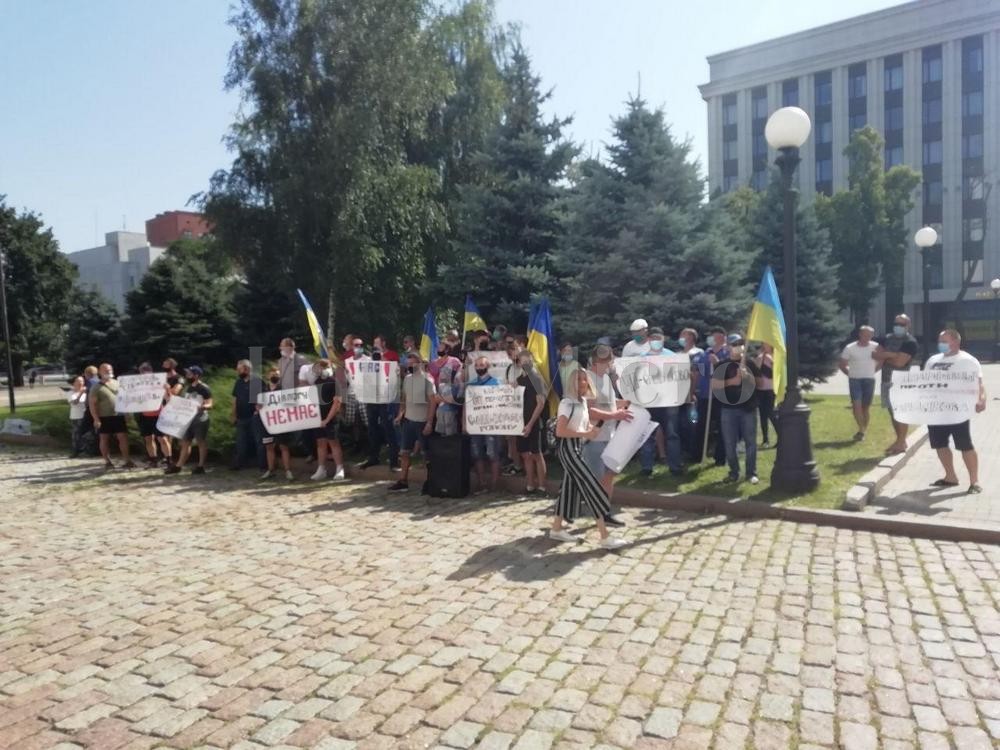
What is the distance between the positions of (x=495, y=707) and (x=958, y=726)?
2.34 meters

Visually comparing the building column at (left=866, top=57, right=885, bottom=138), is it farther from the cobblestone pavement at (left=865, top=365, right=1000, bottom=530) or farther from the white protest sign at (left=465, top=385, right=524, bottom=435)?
the white protest sign at (left=465, top=385, right=524, bottom=435)

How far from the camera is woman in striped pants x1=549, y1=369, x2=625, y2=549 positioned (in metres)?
7.33

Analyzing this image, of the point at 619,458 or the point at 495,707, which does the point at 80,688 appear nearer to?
the point at 495,707

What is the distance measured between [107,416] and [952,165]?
5857 centimetres

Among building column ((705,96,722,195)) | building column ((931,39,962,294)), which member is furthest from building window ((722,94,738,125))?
building column ((931,39,962,294))

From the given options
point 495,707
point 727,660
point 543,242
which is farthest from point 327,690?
point 543,242

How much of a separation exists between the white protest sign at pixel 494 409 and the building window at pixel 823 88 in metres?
59.7

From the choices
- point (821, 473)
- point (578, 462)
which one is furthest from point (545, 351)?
point (821, 473)

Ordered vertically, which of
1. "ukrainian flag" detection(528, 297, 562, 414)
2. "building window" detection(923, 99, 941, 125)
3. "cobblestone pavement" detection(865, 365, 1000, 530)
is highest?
"building window" detection(923, 99, 941, 125)

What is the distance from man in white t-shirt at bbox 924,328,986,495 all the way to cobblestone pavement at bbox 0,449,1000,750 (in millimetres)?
2315

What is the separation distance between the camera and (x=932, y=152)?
185 feet

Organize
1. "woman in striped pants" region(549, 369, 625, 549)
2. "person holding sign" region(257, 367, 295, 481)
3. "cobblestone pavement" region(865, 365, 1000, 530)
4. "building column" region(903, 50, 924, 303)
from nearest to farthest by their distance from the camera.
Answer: "woman in striped pants" region(549, 369, 625, 549)
"cobblestone pavement" region(865, 365, 1000, 530)
"person holding sign" region(257, 367, 295, 481)
"building column" region(903, 50, 924, 303)

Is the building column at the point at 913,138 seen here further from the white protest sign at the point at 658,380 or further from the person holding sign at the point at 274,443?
the person holding sign at the point at 274,443

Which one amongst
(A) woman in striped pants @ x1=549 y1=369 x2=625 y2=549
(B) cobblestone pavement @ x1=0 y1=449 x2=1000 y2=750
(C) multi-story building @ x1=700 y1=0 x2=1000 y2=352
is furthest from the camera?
(C) multi-story building @ x1=700 y1=0 x2=1000 y2=352
